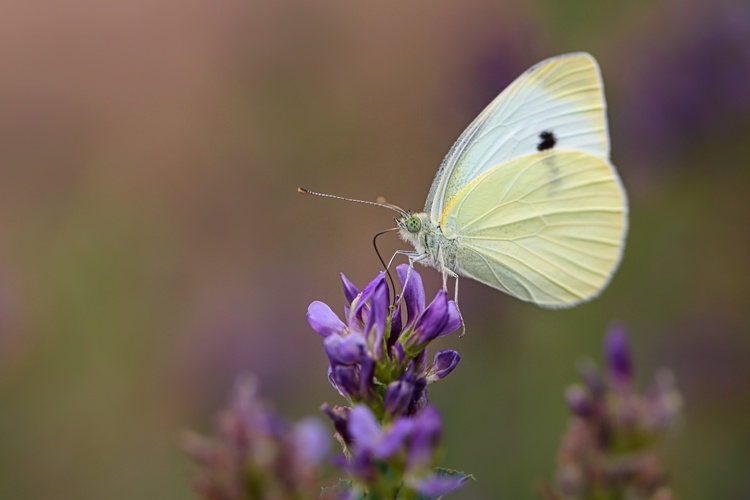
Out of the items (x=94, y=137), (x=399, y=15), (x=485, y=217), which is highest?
(x=399, y=15)

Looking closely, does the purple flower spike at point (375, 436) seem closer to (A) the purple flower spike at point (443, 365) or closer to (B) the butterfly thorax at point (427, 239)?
(A) the purple flower spike at point (443, 365)

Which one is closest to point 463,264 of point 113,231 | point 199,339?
point 199,339

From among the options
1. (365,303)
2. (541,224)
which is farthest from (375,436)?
(541,224)

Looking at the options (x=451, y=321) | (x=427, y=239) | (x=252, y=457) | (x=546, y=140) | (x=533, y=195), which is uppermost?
(x=546, y=140)

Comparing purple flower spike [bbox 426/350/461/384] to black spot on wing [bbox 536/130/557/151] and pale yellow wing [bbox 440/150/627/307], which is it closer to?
pale yellow wing [bbox 440/150/627/307]

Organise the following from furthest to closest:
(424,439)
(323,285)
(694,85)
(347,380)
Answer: (323,285) → (694,85) → (347,380) → (424,439)

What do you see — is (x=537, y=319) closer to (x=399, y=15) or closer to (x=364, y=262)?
(x=364, y=262)

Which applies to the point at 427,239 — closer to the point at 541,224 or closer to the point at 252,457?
the point at 541,224
